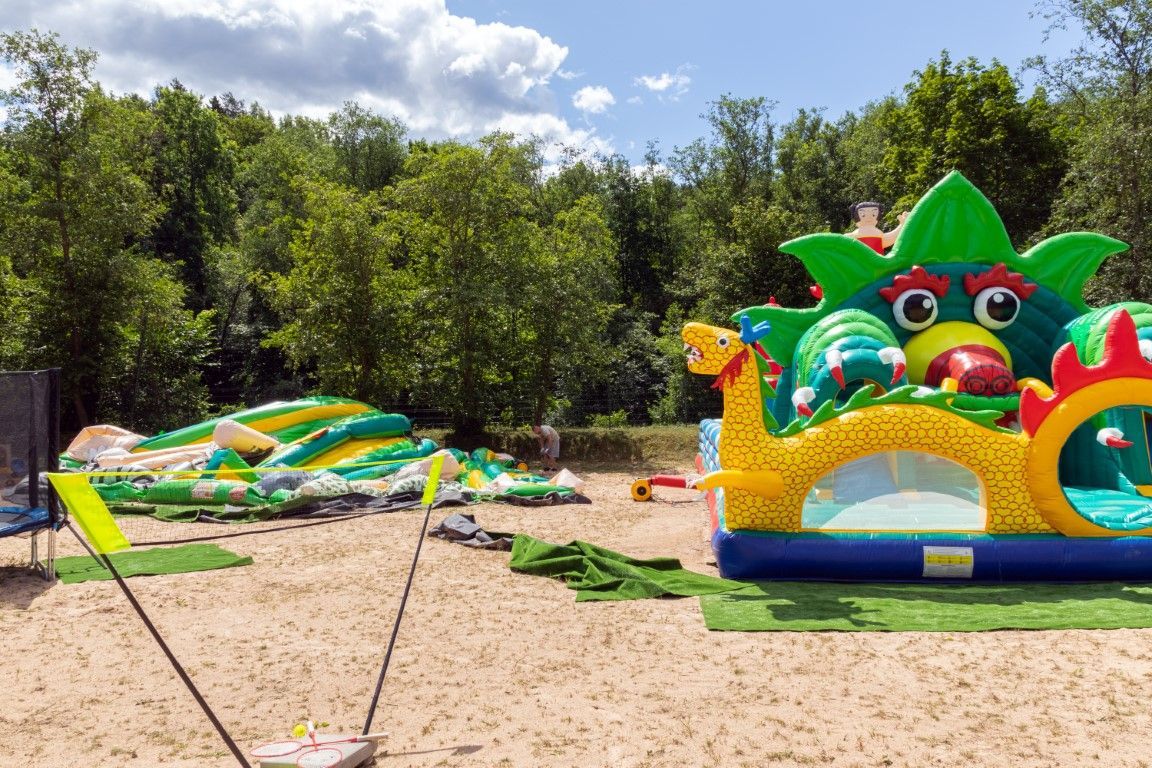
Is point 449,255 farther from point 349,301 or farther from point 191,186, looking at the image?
point 191,186

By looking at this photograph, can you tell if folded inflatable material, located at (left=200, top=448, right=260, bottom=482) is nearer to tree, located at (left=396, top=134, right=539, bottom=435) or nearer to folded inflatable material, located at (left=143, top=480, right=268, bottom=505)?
folded inflatable material, located at (left=143, top=480, right=268, bottom=505)

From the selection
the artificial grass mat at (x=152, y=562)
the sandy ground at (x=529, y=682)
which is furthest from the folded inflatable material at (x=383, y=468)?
the sandy ground at (x=529, y=682)

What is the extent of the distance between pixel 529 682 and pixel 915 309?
6.78m

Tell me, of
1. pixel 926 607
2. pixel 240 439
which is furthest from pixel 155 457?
pixel 926 607

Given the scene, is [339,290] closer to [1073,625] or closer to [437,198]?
[437,198]

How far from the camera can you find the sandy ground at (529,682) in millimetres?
3721

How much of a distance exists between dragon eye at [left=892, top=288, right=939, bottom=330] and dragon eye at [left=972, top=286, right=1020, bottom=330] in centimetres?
48

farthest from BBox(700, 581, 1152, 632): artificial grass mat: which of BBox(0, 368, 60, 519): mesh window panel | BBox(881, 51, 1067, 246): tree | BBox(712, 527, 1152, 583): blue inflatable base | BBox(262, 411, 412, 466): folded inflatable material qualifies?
BBox(881, 51, 1067, 246): tree

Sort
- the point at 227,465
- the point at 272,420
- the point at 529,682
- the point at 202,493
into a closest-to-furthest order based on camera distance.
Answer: the point at 529,682 → the point at 202,493 → the point at 227,465 → the point at 272,420

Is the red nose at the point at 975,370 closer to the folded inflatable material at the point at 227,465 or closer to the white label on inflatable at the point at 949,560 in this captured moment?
the white label on inflatable at the point at 949,560

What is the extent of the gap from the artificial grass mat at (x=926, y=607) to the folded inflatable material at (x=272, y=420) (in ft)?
26.8

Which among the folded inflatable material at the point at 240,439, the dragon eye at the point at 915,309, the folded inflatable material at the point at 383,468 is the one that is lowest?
the folded inflatable material at the point at 383,468

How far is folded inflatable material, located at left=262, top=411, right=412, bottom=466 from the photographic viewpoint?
1137 cm

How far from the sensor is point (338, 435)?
1187cm
